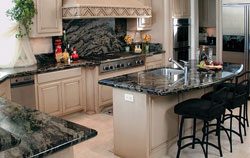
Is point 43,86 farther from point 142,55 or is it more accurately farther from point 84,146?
point 142,55

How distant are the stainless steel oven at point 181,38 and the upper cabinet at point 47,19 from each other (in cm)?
296

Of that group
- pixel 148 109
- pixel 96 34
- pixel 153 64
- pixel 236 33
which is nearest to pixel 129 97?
pixel 148 109

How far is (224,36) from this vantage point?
670 centimetres

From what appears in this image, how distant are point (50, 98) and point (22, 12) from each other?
138cm

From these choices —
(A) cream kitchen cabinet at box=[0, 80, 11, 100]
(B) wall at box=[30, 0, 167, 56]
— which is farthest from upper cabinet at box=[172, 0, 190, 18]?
(A) cream kitchen cabinet at box=[0, 80, 11, 100]

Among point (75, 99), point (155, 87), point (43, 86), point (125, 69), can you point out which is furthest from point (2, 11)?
point (155, 87)

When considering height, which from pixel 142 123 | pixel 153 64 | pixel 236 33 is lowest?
pixel 142 123

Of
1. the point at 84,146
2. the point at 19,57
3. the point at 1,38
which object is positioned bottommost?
the point at 84,146

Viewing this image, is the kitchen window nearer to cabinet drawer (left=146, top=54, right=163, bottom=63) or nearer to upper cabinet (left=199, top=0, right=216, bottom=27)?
cabinet drawer (left=146, top=54, right=163, bottom=63)

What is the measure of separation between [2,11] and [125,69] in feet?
7.78

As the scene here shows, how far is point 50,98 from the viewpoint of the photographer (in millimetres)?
4969

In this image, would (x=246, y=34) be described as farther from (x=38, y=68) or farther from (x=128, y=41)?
(x=38, y=68)

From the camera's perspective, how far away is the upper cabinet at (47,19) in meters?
5.04

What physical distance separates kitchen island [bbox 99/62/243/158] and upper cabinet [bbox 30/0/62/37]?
1911mm
